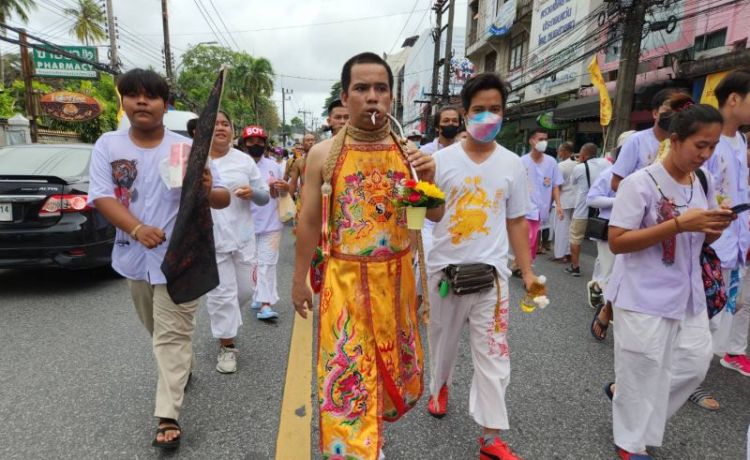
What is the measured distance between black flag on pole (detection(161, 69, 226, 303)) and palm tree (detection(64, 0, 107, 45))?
45.3m

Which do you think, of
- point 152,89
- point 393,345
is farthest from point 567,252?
point 152,89

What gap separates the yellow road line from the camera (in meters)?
2.43

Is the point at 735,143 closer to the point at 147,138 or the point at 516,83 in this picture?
the point at 147,138

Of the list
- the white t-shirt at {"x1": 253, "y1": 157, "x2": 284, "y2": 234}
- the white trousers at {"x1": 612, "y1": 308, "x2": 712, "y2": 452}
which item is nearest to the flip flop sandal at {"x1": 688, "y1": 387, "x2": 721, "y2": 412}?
the white trousers at {"x1": 612, "y1": 308, "x2": 712, "y2": 452}

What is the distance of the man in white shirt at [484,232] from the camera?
2391 millimetres

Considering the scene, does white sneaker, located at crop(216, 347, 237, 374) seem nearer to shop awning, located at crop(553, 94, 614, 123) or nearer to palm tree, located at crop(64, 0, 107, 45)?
shop awning, located at crop(553, 94, 614, 123)

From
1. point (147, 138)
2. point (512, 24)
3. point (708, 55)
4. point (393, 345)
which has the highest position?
point (512, 24)

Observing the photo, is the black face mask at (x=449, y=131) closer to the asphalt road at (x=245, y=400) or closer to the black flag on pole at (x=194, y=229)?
the asphalt road at (x=245, y=400)

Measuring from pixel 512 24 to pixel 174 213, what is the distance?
72.4 ft

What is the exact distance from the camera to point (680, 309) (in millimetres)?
2266

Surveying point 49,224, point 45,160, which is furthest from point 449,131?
point 45,160

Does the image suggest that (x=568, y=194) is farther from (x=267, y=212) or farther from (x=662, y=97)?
(x=267, y=212)

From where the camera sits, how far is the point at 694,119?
213 centimetres

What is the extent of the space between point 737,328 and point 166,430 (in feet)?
12.8
